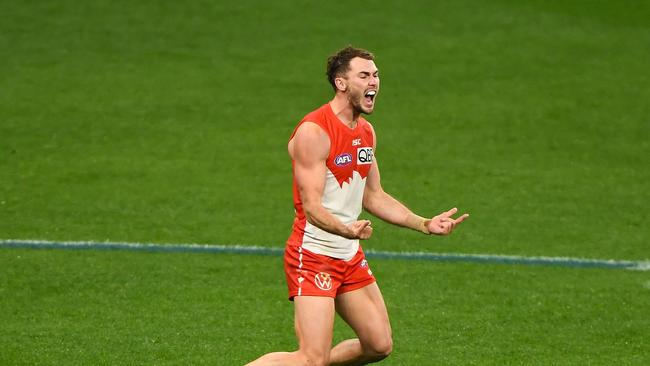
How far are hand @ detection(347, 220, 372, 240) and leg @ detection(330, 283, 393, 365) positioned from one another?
0.64 meters

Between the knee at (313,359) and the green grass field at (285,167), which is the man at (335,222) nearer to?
the knee at (313,359)

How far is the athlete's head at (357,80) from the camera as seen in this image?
7.89m

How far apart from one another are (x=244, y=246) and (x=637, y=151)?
19.7ft

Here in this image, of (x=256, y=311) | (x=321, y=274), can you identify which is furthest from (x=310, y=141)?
(x=256, y=311)

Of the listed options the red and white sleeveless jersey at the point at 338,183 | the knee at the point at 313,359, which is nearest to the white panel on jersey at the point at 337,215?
the red and white sleeveless jersey at the point at 338,183

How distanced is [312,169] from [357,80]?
2.14ft

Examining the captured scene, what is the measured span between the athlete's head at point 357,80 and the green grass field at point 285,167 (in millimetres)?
2353

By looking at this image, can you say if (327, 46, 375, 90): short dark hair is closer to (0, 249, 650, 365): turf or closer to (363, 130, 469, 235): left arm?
(363, 130, 469, 235): left arm

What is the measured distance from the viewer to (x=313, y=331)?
24.9ft

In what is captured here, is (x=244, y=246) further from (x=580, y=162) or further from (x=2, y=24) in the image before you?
(x=2, y=24)

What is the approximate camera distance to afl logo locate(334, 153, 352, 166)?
25.7 feet

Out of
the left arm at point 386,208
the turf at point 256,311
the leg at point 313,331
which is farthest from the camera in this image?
the turf at point 256,311

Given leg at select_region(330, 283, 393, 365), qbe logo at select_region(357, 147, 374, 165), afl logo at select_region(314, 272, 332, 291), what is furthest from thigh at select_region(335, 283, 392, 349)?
qbe logo at select_region(357, 147, 374, 165)

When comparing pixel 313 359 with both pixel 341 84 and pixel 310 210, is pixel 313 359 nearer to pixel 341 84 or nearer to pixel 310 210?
pixel 310 210
